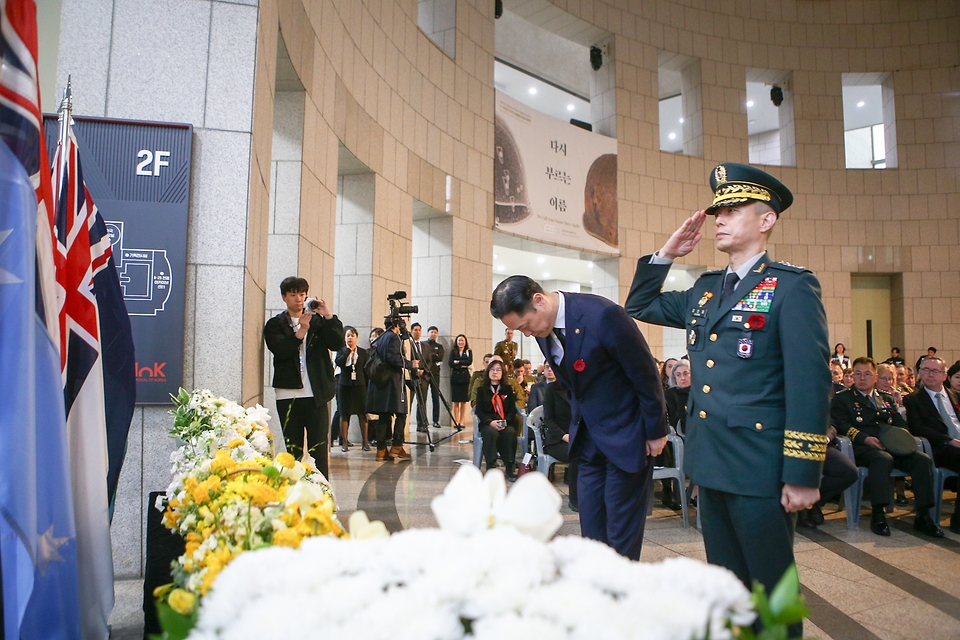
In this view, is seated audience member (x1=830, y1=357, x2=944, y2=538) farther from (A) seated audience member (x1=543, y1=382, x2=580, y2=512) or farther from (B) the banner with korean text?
(B) the banner with korean text

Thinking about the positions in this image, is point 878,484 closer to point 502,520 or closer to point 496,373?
point 496,373

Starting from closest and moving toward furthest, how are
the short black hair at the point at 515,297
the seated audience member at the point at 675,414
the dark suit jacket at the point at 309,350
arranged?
the short black hair at the point at 515,297 → the dark suit jacket at the point at 309,350 → the seated audience member at the point at 675,414

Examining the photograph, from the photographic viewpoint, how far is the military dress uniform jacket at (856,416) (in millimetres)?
4512

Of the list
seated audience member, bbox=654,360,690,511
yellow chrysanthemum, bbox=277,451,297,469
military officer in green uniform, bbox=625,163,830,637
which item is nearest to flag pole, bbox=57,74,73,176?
yellow chrysanthemum, bbox=277,451,297,469

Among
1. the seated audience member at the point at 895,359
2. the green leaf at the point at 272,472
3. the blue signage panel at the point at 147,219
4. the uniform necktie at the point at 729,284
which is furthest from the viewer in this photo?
the seated audience member at the point at 895,359

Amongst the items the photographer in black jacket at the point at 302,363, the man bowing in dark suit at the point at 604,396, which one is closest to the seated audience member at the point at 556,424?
the photographer in black jacket at the point at 302,363

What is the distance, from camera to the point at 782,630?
0.52 m

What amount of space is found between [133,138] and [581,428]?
2.41 m

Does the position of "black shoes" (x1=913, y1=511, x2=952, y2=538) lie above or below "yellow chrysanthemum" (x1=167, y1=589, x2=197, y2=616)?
below

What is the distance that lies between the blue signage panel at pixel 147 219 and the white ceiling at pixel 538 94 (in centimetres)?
1134

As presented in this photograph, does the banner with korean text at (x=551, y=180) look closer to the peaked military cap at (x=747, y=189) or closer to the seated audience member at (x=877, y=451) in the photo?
the seated audience member at (x=877, y=451)

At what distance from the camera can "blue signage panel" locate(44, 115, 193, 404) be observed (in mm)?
2926

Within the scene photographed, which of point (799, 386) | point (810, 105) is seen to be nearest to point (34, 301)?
point (799, 386)

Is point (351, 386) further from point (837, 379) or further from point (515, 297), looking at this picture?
point (515, 297)
